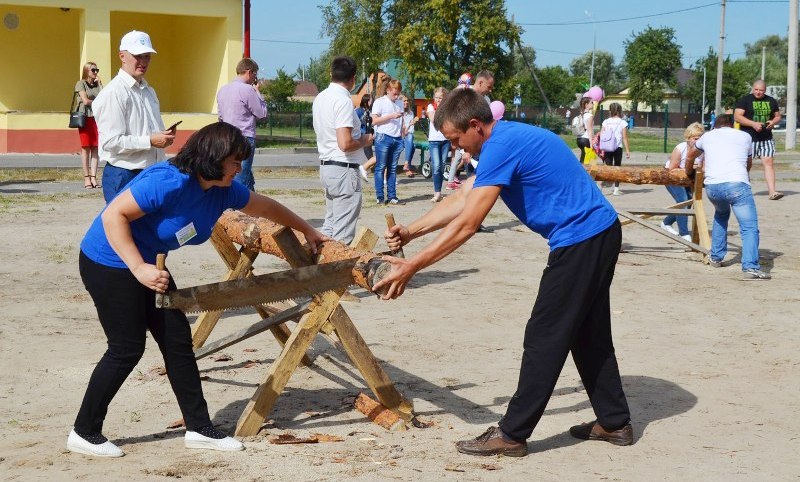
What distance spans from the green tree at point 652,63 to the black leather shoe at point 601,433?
74.7 meters

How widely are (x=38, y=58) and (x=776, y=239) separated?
21054mm

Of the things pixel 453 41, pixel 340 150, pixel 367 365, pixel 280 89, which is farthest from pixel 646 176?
pixel 280 89

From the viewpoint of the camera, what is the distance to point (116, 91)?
7.13 metres

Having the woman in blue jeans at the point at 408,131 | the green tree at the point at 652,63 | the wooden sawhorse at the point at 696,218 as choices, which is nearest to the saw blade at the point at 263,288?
the wooden sawhorse at the point at 696,218

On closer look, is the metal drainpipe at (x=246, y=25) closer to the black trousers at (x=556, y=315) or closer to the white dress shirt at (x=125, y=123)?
the white dress shirt at (x=125, y=123)

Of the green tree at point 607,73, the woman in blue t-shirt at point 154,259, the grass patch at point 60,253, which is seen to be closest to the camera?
the woman in blue t-shirt at point 154,259

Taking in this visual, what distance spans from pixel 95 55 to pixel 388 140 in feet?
41.5

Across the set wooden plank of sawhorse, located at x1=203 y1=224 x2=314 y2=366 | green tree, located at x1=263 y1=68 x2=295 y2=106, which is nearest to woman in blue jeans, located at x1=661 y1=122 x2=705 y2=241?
wooden plank of sawhorse, located at x1=203 y1=224 x2=314 y2=366

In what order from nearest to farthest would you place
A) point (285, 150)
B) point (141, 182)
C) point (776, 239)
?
point (141, 182), point (776, 239), point (285, 150)

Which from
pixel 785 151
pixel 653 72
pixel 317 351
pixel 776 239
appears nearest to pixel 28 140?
pixel 776 239

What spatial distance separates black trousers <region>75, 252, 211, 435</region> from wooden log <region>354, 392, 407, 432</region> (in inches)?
38.9

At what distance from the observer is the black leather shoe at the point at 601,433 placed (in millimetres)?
5438

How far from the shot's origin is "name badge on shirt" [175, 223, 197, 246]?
4.81 metres

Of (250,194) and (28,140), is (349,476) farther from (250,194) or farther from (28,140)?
(28,140)
